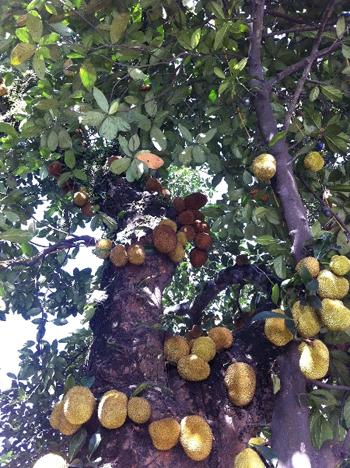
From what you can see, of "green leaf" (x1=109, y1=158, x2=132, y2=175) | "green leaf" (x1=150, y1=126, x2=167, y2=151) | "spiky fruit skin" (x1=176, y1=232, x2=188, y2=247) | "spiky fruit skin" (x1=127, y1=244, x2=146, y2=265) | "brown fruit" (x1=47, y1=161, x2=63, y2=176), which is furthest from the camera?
"brown fruit" (x1=47, y1=161, x2=63, y2=176)

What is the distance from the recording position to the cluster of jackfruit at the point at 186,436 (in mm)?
1507

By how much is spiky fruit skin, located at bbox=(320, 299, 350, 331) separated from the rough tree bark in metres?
0.33

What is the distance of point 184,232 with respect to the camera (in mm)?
2727

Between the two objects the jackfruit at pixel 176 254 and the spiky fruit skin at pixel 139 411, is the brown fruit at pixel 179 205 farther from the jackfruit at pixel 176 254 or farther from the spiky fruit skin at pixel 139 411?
the spiky fruit skin at pixel 139 411

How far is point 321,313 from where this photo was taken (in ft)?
4.84

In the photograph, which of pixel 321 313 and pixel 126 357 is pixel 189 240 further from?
pixel 321 313

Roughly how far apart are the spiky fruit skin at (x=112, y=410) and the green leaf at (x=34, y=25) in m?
1.24

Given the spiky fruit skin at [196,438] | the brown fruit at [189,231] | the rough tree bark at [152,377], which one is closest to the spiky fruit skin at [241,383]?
the rough tree bark at [152,377]

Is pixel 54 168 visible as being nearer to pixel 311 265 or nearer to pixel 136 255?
pixel 136 255

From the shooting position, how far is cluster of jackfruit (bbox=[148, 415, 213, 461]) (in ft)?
4.94

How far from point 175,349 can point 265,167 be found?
31.3 inches

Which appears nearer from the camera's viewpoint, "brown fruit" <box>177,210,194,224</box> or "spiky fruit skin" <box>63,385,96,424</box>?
"spiky fruit skin" <box>63,385,96,424</box>

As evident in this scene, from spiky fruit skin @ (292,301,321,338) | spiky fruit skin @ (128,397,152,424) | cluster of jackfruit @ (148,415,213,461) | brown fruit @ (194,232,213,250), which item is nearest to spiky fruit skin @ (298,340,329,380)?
spiky fruit skin @ (292,301,321,338)

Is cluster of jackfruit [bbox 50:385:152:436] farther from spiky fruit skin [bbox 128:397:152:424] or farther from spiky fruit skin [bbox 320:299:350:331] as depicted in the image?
spiky fruit skin [bbox 320:299:350:331]
